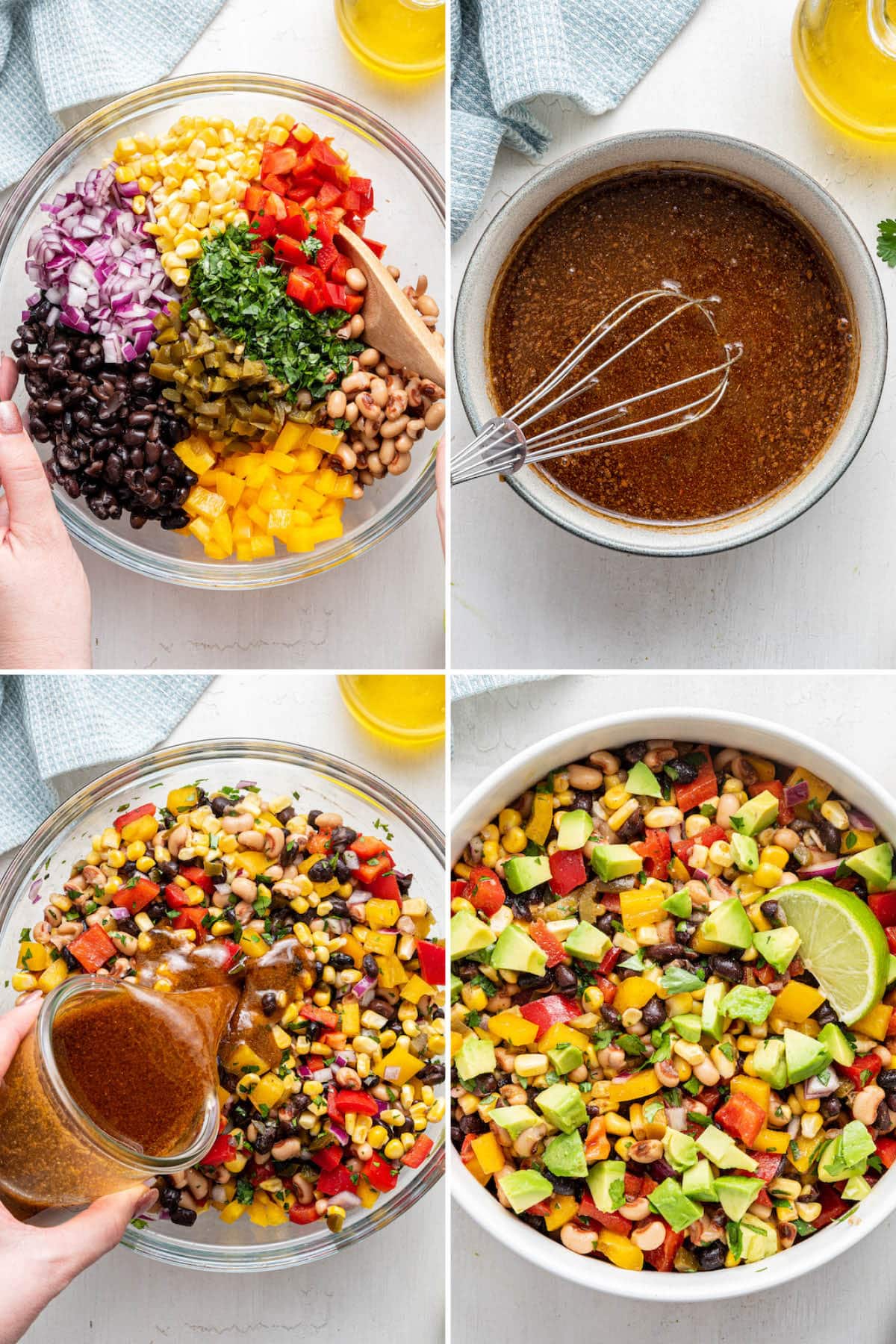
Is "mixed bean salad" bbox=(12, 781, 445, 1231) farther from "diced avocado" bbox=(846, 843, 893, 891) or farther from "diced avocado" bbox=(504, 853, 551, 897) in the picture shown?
"diced avocado" bbox=(846, 843, 893, 891)

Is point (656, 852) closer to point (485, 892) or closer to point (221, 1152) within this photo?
point (485, 892)

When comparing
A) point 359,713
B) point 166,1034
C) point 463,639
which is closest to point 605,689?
point 463,639

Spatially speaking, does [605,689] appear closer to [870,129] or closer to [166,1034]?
[166,1034]

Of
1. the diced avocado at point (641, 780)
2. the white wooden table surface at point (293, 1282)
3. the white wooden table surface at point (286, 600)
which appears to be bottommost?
the white wooden table surface at point (293, 1282)

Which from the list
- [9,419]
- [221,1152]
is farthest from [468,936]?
[9,419]

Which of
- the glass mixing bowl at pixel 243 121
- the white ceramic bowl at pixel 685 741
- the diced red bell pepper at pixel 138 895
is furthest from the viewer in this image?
the glass mixing bowl at pixel 243 121

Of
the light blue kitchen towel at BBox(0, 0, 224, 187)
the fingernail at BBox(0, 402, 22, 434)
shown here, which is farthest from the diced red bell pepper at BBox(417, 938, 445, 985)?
the light blue kitchen towel at BBox(0, 0, 224, 187)

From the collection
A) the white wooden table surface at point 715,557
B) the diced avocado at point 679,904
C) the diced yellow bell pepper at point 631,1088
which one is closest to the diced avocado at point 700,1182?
the diced yellow bell pepper at point 631,1088

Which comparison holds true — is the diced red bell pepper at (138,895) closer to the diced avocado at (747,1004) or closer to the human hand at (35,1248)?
the human hand at (35,1248)
